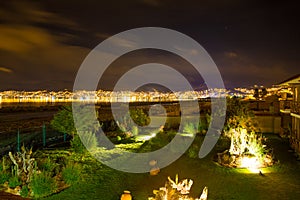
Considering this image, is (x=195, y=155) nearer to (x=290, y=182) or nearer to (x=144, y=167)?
(x=144, y=167)

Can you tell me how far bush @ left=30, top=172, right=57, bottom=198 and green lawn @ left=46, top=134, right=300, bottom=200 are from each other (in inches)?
8.0

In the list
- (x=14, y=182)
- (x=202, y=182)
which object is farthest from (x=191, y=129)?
(x=14, y=182)

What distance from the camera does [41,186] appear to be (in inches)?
287

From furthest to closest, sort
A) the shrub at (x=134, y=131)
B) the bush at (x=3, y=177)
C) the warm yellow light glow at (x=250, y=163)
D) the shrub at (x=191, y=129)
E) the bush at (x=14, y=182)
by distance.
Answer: the shrub at (x=134, y=131) < the shrub at (x=191, y=129) < the warm yellow light glow at (x=250, y=163) < the bush at (x=3, y=177) < the bush at (x=14, y=182)

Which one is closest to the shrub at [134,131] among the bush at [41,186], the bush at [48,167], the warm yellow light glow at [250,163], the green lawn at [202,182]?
the green lawn at [202,182]

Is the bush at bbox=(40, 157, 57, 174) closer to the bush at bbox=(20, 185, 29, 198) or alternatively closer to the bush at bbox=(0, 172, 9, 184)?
the bush at bbox=(0, 172, 9, 184)

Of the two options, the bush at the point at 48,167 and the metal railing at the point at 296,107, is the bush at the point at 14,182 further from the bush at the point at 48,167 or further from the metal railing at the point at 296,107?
the metal railing at the point at 296,107

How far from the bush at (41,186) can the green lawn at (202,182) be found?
202mm

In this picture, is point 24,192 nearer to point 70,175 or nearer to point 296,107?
point 70,175

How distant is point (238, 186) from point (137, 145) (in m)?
7.09

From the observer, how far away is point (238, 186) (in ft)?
27.1

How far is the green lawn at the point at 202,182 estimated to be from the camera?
7535 mm

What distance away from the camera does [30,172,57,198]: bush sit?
7.25 metres

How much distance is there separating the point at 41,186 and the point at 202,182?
4391 millimetres
